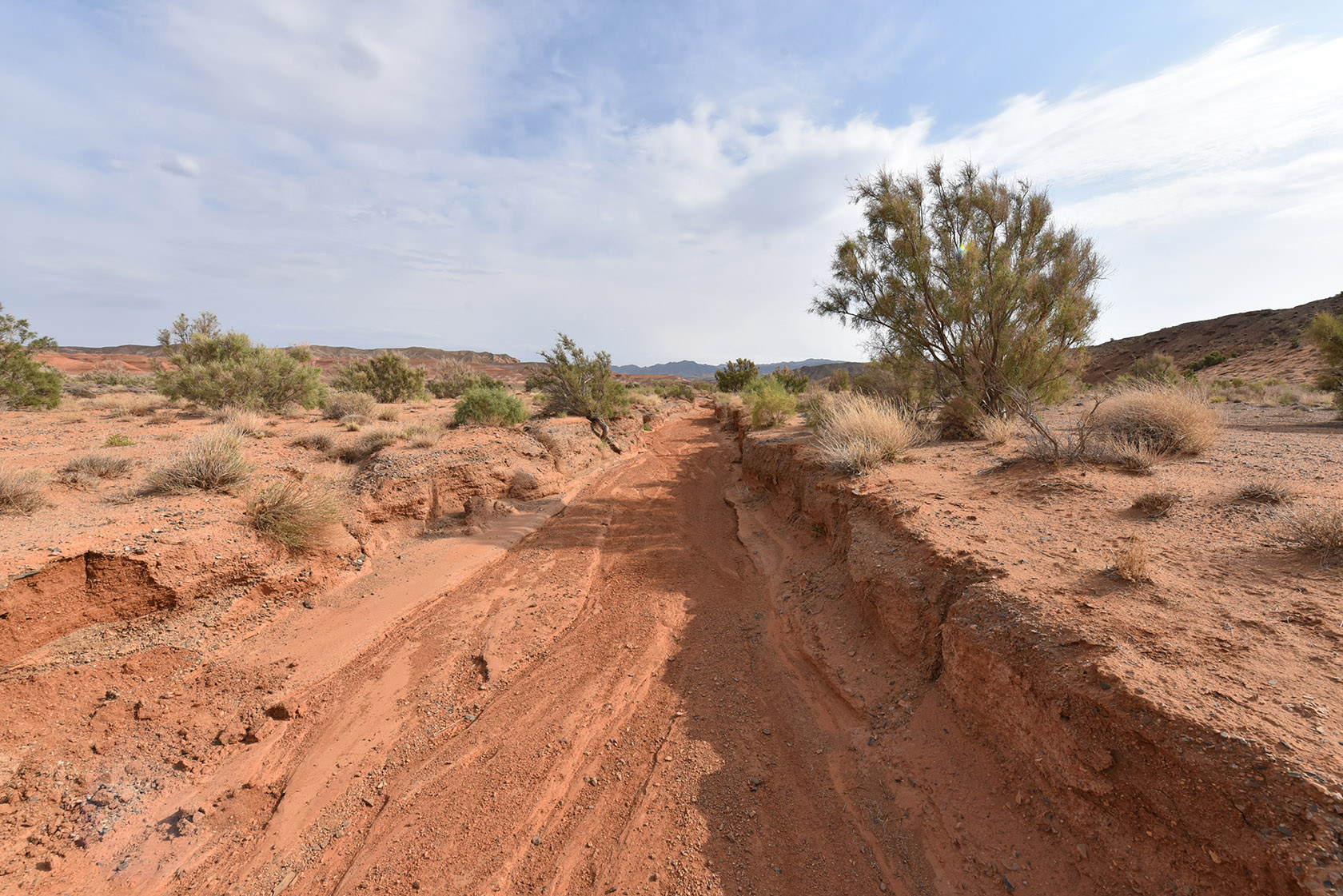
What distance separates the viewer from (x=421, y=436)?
9.19 m

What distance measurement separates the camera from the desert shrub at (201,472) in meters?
5.86

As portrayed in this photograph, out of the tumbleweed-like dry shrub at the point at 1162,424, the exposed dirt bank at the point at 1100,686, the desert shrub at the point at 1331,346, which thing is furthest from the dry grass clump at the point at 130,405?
the desert shrub at the point at 1331,346

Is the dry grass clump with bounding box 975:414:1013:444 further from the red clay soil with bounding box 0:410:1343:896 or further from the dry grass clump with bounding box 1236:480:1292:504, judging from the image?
the dry grass clump with bounding box 1236:480:1292:504

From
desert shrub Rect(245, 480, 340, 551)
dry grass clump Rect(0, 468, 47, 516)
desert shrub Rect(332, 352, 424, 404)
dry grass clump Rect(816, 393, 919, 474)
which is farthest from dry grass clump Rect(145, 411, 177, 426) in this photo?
dry grass clump Rect(816, 393, 919, 474)

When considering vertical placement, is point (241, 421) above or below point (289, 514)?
above

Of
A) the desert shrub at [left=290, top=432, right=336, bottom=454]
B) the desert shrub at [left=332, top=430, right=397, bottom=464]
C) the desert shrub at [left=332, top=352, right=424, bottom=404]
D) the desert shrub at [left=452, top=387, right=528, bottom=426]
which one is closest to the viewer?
the desert shrub at [left=332, top=430, right=397, bottom=464]

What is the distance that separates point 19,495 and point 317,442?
14.2 ft

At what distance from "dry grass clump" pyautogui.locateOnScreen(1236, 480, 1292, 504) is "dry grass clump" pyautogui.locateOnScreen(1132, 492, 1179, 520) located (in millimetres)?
435

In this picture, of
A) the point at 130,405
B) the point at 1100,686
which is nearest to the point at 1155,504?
the point at 1100,686

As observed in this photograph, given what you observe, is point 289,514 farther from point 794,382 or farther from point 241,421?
point 794,382

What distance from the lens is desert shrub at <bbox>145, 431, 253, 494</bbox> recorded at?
586cm

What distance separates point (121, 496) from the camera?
18.4ft

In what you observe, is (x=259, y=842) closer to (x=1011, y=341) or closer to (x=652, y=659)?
(x=652, y=659)

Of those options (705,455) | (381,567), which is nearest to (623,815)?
(381,567)
